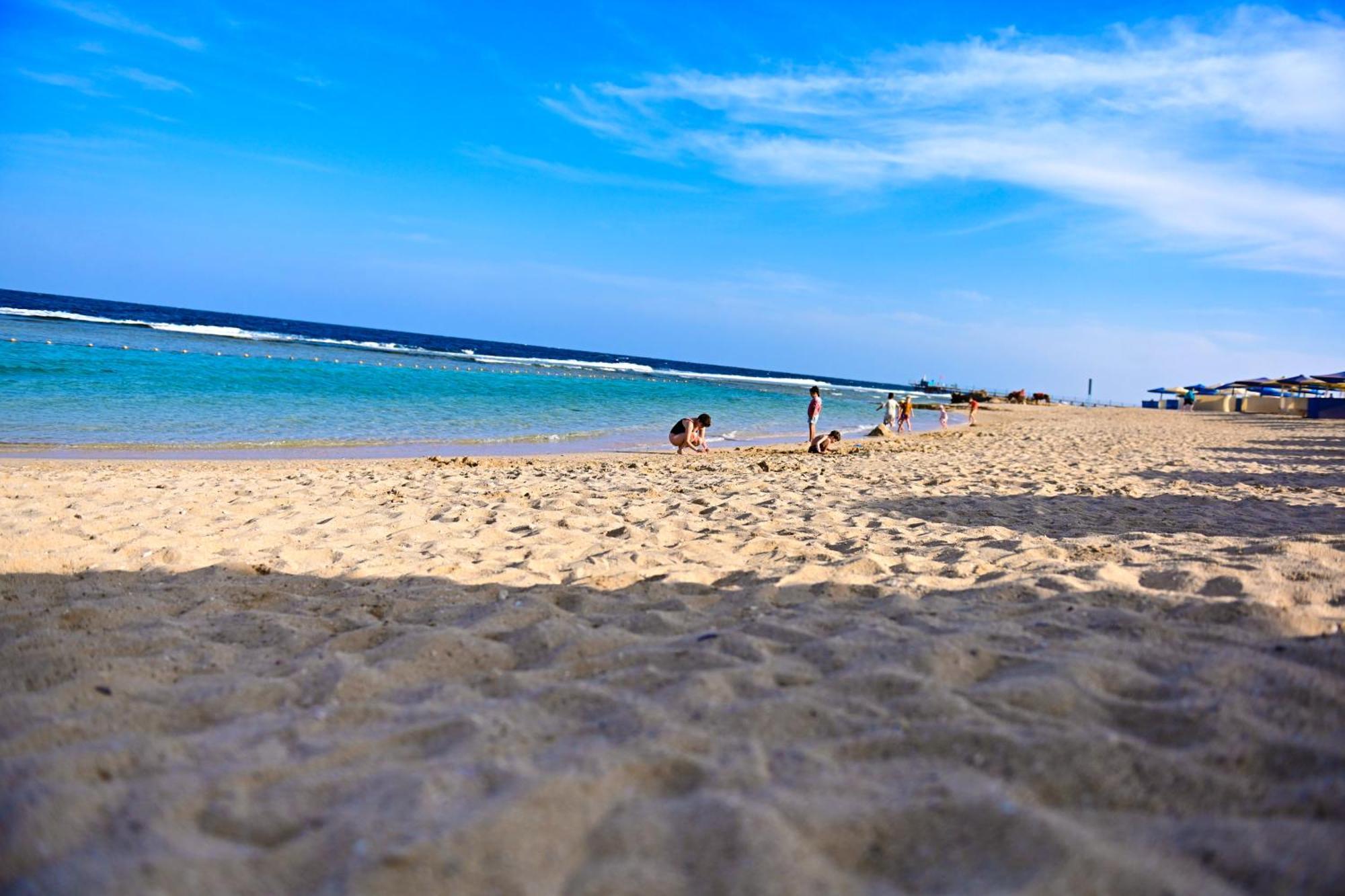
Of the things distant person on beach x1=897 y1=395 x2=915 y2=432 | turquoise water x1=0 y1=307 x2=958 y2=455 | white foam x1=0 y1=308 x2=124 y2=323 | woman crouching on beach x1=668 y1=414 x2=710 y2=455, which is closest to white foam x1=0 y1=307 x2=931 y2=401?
white foam x1=0 y1=308 x2=124 y2=323

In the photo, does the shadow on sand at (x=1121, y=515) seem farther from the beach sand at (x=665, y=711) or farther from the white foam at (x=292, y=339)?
the white foam at (x=292, y=339)

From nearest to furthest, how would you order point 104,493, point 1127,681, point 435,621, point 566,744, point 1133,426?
point 566,744 < point 1127,681 < point 435,621 < point 104,493 < point 1133,426

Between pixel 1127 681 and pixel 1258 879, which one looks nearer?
pixel 1258 879

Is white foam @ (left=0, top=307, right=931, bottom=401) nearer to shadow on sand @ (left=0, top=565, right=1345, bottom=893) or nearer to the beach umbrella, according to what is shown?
the beach umbrella

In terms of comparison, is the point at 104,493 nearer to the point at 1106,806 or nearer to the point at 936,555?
the point at 936,555

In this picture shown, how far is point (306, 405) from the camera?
1964cm

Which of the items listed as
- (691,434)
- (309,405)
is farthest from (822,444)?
(309,405)

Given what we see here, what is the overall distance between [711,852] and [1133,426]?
A: 27.5 metres

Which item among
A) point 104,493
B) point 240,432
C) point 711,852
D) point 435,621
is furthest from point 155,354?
point 711,852

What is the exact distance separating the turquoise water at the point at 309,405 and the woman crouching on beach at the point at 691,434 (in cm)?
144

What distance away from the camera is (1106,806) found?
1.70 meters

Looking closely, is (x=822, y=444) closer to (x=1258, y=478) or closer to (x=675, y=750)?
(x=1258, y=478)

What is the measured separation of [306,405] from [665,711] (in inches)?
777

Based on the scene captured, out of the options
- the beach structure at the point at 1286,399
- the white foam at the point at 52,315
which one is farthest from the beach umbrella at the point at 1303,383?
the white foam at the point at 52,315
